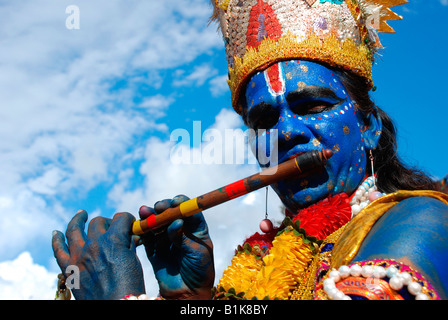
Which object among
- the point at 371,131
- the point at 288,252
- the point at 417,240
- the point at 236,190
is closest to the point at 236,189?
the point at 236,190

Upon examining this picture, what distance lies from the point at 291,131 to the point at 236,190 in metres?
0.62

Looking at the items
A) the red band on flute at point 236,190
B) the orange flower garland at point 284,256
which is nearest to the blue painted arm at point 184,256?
the orange flower garland at point 284,256

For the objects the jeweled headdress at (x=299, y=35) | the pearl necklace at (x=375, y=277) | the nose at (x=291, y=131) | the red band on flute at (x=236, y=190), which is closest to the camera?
the pearl necklace at (x=375, y=277)

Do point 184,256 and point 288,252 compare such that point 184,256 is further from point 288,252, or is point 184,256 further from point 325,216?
point 325,216

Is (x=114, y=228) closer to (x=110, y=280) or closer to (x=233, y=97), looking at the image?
(x=110, y=280)

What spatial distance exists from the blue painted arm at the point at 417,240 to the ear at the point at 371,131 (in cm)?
127

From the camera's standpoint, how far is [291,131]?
3.40 metres

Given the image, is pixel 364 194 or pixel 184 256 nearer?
pixel 184 256

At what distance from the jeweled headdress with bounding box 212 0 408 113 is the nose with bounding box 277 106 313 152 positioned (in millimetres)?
496

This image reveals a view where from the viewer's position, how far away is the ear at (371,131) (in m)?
3.75

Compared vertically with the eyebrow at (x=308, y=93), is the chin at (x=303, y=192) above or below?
below

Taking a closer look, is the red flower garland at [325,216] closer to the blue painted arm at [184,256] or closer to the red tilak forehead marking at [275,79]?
the blue painted arm at [184,256]
